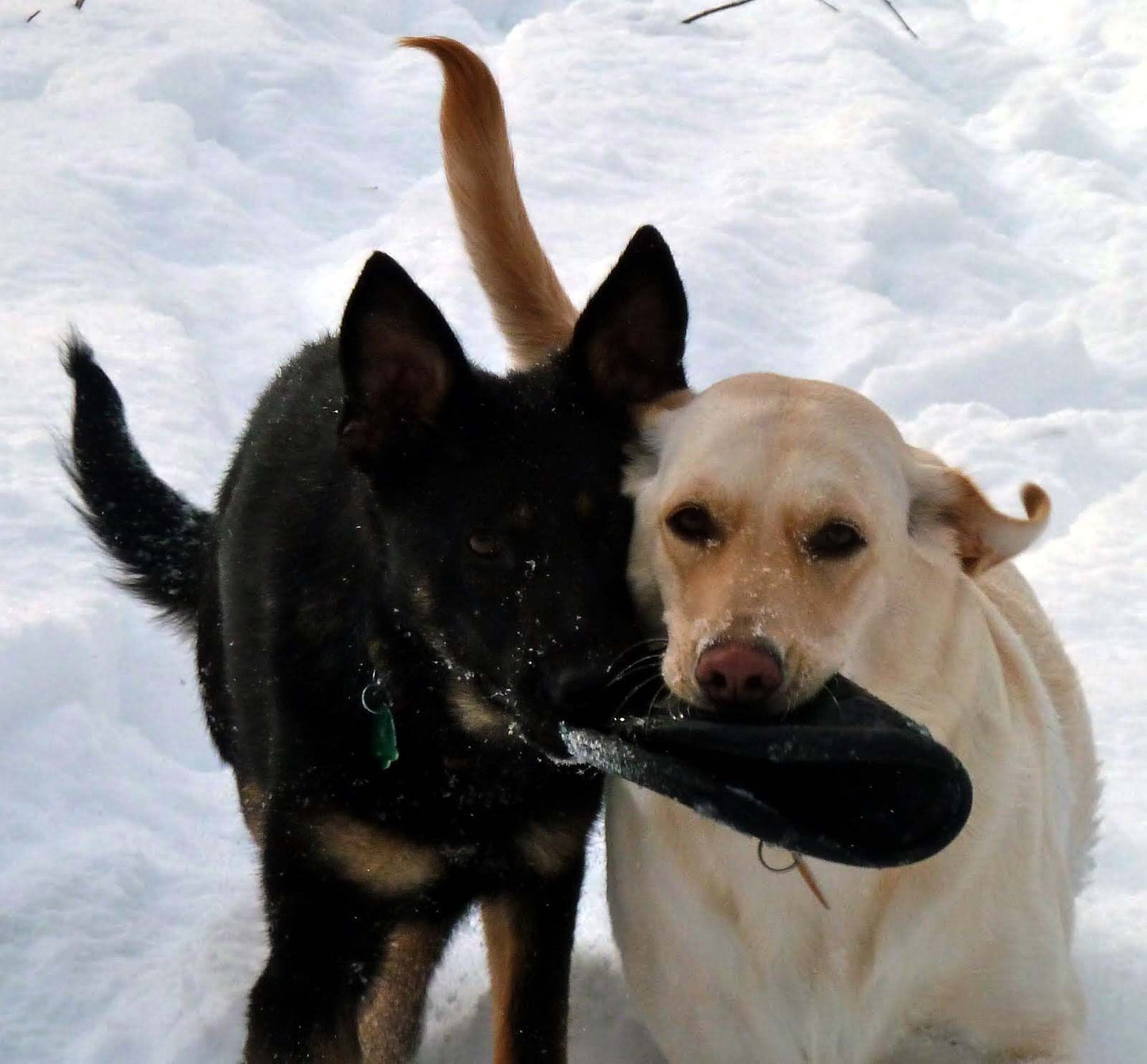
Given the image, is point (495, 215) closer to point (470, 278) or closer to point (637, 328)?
point (637, 328)

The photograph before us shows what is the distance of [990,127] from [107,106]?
499 cm

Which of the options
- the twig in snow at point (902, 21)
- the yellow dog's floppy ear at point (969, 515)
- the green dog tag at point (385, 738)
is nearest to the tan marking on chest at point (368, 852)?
the green dog tag at point (385, 738)

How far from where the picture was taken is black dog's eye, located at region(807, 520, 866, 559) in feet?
8.32

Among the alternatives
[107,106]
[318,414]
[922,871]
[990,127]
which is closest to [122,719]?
[318,414]

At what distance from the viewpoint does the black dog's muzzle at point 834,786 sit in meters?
2.34

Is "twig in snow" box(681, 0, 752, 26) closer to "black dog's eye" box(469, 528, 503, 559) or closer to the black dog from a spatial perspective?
the black dog

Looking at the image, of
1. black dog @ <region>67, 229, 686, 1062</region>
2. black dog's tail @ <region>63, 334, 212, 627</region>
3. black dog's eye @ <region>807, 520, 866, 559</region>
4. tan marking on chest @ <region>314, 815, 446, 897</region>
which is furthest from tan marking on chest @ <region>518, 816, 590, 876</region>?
black dog's tail @ <region>63, 334, 212, 627</region>

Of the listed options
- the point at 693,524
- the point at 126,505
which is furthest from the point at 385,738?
the point at 126,505

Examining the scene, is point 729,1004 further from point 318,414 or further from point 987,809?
point 318,414

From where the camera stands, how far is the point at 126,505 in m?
4.35

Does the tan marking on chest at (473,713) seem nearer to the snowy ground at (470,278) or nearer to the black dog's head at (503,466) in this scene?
the black dog's head at (503,466)

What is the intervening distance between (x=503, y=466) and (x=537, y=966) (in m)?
1.11

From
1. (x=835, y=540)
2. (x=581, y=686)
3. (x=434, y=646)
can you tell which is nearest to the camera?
(x=835, y=540)

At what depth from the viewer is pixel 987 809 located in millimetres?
2930
